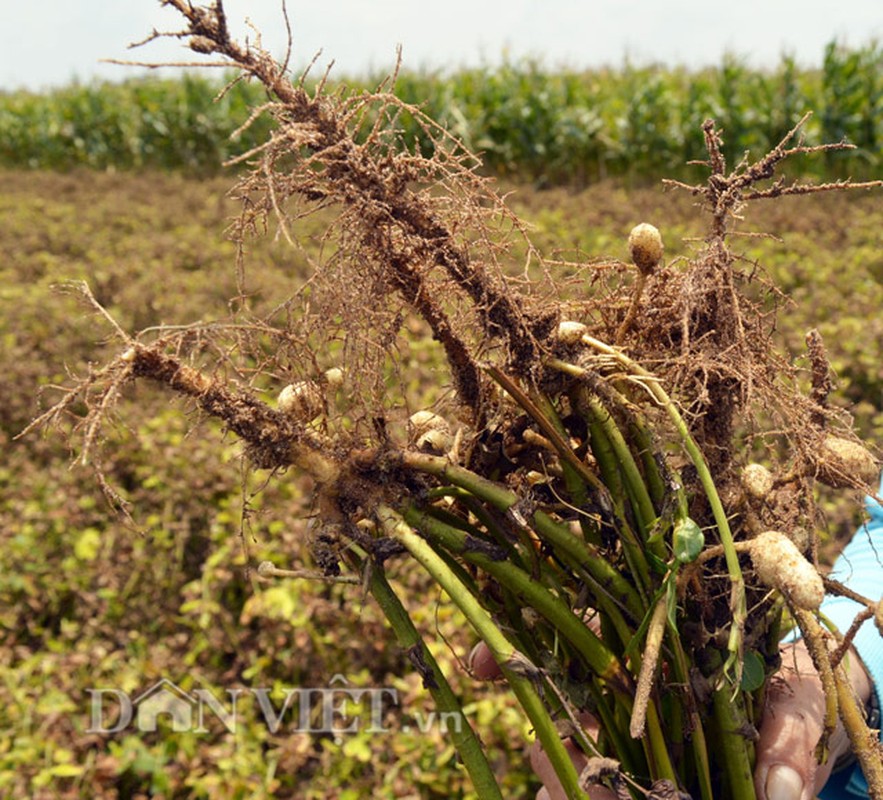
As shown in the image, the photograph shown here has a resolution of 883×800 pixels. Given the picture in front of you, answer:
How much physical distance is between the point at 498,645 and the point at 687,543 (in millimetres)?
197

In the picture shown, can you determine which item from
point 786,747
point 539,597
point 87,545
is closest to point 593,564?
point 539,597

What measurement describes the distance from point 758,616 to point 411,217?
21.7 inches

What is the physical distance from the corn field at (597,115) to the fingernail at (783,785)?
16.2 ft

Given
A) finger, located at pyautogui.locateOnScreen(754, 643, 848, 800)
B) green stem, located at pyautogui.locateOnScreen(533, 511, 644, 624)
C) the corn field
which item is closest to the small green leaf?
green stem, located at pyautogui.locateOnScreen(533, 511, 644, 624)

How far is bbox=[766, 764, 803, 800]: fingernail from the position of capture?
2.91ft

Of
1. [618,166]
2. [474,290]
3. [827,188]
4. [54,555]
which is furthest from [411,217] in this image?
[618,166]

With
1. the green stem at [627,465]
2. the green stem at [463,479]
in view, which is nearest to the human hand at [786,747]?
the green stem at [627,465]

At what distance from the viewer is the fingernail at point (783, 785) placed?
2.91 ft

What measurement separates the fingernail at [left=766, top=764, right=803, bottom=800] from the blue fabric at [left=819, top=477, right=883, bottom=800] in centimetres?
35

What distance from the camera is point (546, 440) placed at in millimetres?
871

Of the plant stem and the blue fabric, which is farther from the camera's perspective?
the blue fabric

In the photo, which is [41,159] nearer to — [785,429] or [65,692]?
[65,692]

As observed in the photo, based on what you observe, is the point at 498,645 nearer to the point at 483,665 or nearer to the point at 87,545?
the point at 483,665

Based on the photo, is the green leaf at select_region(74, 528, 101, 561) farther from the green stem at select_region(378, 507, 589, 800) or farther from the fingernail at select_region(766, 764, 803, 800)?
A: the fingernail at select_region(766, 764, 803, 800)
